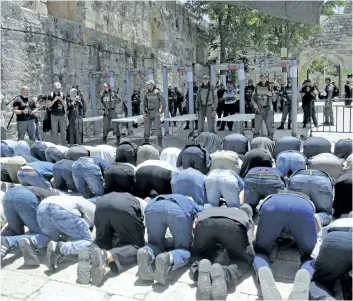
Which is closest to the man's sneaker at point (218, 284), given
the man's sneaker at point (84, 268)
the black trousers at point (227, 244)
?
the black trousers at point (227, 244)

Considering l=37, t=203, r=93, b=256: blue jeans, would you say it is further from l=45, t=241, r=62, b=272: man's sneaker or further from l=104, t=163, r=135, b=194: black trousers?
l=104, t=163, r=135, b=194: black trousers

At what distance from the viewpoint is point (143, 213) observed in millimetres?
4422

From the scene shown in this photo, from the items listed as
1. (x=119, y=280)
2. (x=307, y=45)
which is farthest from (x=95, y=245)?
(x=307, y=45)

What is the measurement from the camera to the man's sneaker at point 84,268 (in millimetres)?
3816

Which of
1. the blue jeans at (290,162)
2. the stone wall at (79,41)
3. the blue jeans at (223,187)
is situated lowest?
the blue jeans at (223,187)

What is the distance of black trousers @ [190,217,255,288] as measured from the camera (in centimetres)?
369

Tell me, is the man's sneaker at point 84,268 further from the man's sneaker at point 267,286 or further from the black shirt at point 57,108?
the black shirt at point 57,108

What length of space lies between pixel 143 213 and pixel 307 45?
88.7 feet

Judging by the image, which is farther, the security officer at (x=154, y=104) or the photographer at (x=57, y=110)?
the security officer at (x=154, y=104)

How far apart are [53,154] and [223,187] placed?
356 cm

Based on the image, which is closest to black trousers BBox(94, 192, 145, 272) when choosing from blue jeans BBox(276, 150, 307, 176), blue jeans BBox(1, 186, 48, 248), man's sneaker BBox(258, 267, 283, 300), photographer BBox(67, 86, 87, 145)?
blue jeans BBox(1, 186, 48, 248)

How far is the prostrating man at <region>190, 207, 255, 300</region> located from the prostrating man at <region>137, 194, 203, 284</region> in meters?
0.17

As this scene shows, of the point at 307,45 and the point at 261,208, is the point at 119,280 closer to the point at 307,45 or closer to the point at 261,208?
the point at 261,208

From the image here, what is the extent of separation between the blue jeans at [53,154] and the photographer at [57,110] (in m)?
2.96
